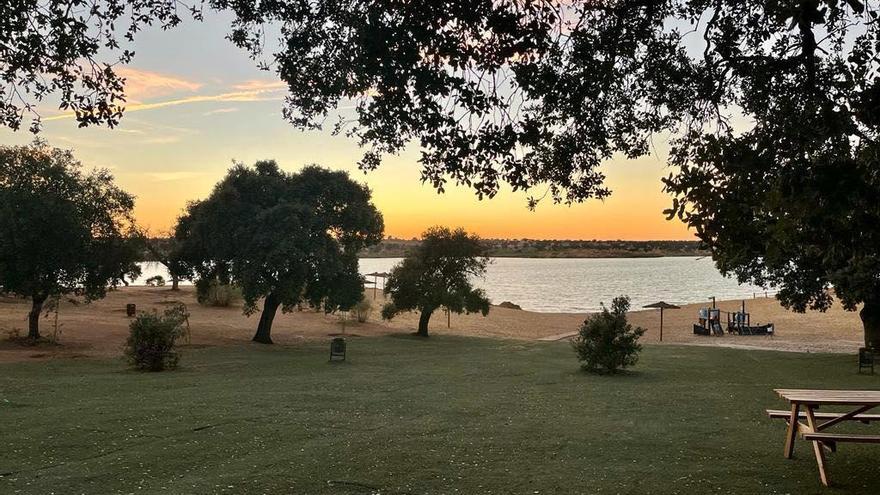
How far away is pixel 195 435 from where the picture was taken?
32.0ft

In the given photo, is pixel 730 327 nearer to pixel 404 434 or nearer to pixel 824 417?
pixel 824 417

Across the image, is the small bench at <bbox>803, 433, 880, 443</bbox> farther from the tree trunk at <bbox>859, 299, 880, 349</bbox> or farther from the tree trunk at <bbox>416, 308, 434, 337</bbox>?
the tree trunk at <bbox>416, 308, 434, 337</bbox>

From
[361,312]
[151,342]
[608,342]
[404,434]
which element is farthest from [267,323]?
[404,434]

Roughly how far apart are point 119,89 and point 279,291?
22050mm

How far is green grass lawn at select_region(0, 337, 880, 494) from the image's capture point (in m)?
7.43

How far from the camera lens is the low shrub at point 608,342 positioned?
62.8ft

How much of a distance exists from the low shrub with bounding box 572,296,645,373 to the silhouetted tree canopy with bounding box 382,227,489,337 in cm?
1825

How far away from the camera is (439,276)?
38.6 metres

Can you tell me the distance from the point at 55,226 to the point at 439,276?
20.5 metres

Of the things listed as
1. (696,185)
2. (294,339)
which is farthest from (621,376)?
(294,339)

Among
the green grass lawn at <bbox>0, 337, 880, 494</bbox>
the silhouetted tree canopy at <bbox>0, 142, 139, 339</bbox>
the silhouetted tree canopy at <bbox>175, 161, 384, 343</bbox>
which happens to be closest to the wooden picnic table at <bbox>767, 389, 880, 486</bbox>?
the green grass lawn at <bbox>0, 337, 880, 494</bbox>

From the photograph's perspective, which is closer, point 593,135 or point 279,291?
point 593,135

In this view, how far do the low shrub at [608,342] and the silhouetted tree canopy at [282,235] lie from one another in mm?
14269

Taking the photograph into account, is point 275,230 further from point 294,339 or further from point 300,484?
point 300,484
